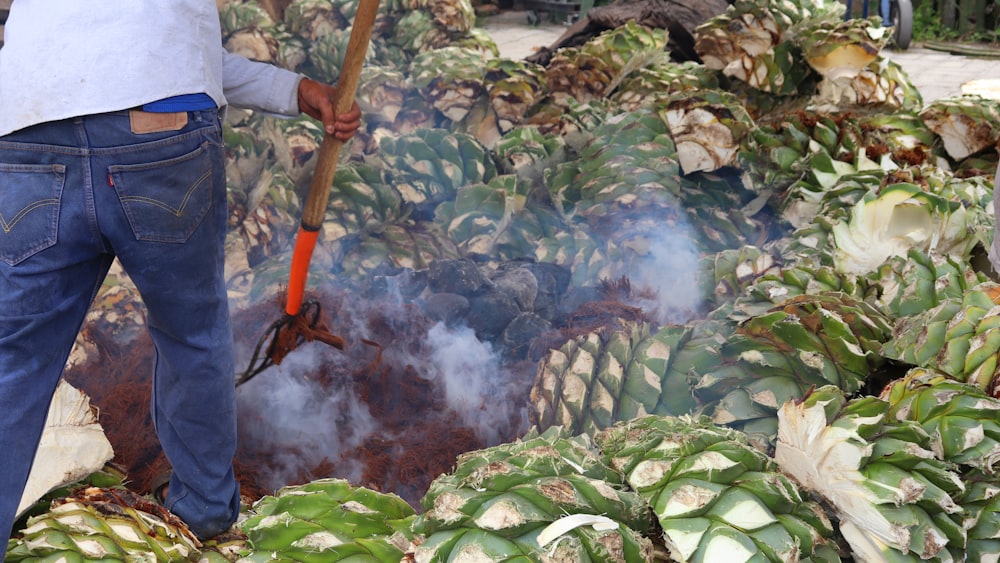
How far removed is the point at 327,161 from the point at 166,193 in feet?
2.30

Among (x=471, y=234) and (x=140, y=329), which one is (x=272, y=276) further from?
(x=471, y=234)

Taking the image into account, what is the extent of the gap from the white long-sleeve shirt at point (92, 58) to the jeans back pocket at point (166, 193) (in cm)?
12

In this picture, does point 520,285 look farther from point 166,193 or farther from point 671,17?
point 671,17

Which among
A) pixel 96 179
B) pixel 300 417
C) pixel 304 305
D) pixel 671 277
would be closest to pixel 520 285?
pixel 671 277

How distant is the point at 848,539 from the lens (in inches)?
57.7

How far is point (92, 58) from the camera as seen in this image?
4.92 feet

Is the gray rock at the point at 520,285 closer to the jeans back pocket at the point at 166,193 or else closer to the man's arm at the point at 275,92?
the man's arm at the point at 275,92

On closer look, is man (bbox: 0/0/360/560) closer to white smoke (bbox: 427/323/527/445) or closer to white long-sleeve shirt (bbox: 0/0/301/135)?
white long-sleeve shirt (bbox: 0/0/301/135)

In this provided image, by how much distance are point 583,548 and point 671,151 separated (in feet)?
6.19

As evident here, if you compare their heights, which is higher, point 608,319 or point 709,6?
point 709,6

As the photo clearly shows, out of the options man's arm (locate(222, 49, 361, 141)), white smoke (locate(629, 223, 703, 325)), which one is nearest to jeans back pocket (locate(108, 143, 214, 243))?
man's arm (locate(222, 49, 361, 141))

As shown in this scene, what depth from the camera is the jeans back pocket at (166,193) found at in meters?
1.50

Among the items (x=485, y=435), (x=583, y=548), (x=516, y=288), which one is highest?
(x=583, y=548)

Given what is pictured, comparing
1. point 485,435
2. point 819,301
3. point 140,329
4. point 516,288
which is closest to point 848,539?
point 819,301
